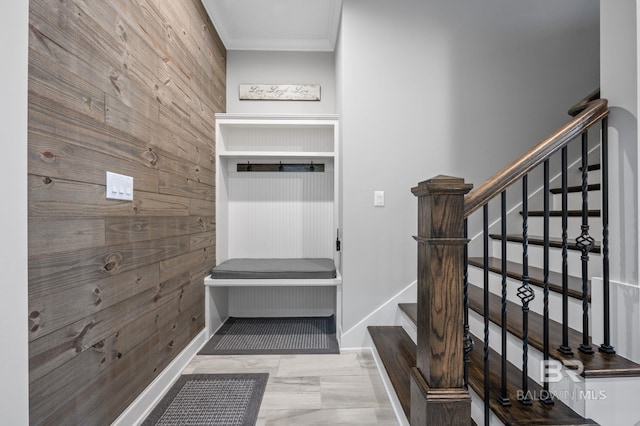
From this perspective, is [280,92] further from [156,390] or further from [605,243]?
[605,243]

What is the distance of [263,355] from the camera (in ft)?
7.99

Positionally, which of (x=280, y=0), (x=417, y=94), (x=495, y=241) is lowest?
(x=495, y=241)

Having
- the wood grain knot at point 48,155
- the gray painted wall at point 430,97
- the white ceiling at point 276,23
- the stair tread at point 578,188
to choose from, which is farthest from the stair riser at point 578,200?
the wood grain knot at point 48,155

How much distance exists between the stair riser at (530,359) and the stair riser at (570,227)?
2.52ft

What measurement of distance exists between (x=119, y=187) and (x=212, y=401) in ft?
4.11

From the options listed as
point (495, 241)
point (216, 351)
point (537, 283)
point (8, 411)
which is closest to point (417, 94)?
point (495, 241)

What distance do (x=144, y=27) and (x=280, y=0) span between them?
127cm

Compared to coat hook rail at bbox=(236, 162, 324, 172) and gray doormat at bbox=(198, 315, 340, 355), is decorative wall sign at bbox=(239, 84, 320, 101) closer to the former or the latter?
coat hook rail at bbox=(236, 162, 324, 172)

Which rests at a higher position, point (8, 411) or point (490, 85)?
point (490, 85)

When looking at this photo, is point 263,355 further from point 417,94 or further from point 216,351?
point 417,94

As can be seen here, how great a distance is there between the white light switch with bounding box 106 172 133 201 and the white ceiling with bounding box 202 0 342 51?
178cm

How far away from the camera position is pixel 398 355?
201 cm

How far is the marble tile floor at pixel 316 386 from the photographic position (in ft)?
5.65

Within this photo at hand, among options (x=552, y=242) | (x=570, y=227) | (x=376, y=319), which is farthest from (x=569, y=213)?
(x=376, y=319)
